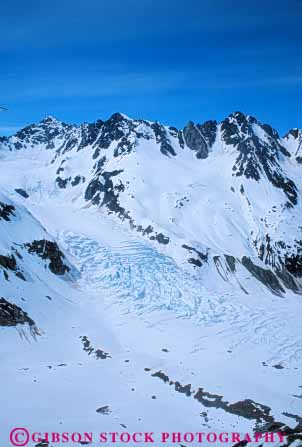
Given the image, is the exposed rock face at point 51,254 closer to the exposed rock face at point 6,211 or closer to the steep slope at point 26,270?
the steep slope at point 26,270

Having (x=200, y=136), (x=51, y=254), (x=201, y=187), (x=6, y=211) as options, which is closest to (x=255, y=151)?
(x=201, y=187)

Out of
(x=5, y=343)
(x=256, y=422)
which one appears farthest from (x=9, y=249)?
(x=256, y=422)

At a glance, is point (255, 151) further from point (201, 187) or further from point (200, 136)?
point (200, 136)

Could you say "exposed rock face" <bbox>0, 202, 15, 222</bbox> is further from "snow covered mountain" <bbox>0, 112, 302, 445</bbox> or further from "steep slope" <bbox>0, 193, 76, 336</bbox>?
"snow covered mountain" <bbox>0, 112, 302, 445</bbox>

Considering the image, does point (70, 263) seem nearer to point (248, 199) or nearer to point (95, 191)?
point (95, 191)

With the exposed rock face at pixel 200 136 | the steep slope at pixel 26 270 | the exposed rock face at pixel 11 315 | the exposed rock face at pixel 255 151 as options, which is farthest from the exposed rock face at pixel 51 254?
the exposed rock face at pixel 200 136

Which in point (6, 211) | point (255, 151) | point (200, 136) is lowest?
point (6, 211)
